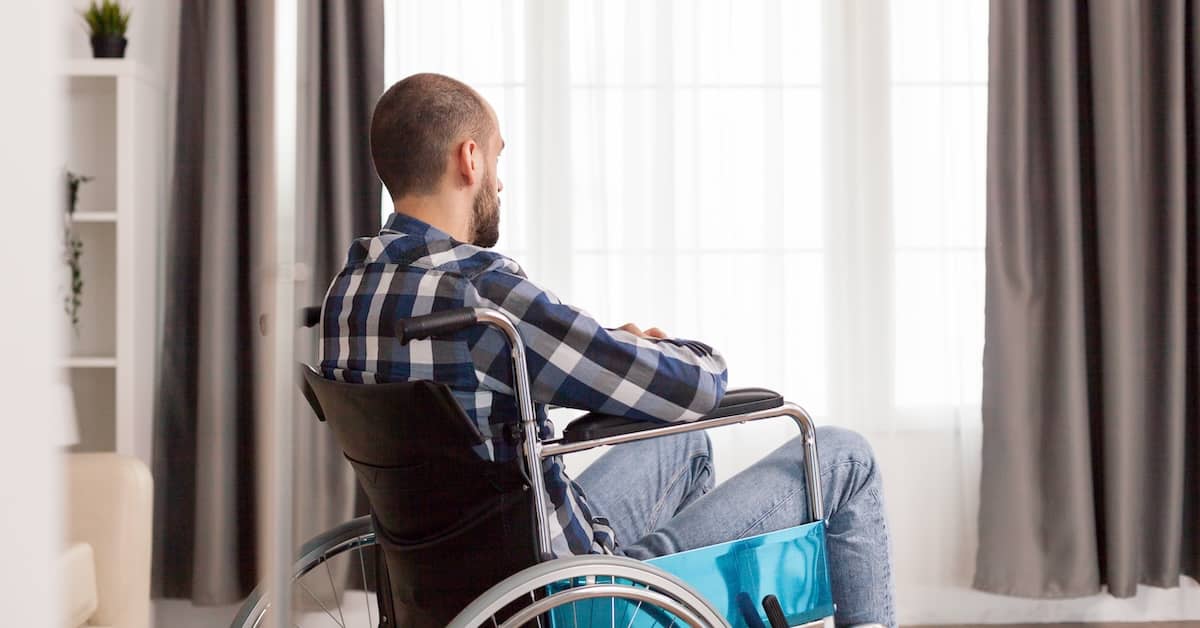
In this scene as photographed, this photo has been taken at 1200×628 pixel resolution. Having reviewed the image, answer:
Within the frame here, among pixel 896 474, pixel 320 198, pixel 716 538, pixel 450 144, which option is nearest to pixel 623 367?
pixel 716 538

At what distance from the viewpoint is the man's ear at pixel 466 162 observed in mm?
1251

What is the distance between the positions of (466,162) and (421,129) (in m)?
0.07

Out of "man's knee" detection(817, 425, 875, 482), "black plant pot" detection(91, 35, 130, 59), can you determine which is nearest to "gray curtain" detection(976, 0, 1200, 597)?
"man's knee" detection(817, 425, 875, 482)

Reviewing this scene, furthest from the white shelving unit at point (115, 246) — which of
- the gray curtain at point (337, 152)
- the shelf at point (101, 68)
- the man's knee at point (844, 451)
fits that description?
the gray curtain at point (337, 152)

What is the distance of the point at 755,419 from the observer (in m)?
1.09

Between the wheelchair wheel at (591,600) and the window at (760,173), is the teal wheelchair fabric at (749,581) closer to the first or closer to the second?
the wheelchair wheel at (591,600)

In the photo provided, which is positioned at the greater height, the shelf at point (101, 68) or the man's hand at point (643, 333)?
the shelf at point (101, 68)

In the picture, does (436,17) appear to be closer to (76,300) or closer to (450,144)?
(450,144)

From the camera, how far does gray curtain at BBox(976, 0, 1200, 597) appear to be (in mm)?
2258

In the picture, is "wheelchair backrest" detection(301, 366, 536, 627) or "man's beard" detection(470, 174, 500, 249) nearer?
"wheelchair backrest" detection(301, 366, 536, 627)

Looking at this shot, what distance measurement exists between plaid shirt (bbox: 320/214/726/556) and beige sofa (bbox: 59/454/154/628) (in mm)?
779

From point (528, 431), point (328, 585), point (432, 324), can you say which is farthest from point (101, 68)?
point (328, 585)

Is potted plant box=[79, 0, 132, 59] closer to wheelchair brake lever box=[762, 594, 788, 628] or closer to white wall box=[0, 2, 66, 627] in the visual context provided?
white wall box=[0, 2, 66, 627]

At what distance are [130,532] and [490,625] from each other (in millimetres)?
944
